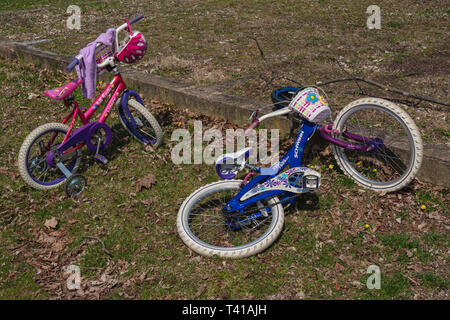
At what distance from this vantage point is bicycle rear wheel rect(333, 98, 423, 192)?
452cm

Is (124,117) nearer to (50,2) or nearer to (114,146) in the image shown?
(114,146)

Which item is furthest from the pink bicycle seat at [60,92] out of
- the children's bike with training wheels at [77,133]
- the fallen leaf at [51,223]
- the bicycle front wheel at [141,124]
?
the fallen leaf at [51,223]

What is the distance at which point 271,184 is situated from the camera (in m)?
4.45

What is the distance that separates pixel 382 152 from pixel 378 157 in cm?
9

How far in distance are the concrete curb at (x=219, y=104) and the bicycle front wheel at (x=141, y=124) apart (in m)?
0.98

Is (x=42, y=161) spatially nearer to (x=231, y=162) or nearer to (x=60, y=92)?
(x=60, y=92)

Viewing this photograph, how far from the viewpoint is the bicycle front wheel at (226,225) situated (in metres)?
4.23

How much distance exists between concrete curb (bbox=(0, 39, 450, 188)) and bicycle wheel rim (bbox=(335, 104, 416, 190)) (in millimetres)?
257

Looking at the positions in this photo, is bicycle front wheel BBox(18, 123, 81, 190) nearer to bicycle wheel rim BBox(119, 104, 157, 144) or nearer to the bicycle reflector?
bicycle wheel rim BBox(119, 104, 157, 144)

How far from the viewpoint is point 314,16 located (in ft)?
37.7

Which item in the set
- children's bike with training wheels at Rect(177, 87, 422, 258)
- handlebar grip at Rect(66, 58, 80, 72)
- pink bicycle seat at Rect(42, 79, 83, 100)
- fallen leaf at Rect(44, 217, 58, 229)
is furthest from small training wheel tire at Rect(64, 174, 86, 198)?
children's bike with training wheels at Rect(177, 87, 422, 258)

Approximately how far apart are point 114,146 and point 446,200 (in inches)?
176
